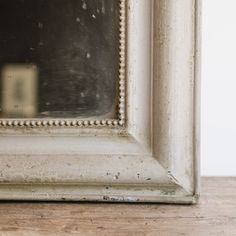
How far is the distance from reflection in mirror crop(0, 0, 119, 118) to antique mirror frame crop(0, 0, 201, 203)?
0.9 inches

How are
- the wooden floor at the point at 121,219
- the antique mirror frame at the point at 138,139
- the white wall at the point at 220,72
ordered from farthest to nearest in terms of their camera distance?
the white wall at the point at 220,72 < the antique mirror frame at the point at 138,139 < the wooden floor at the point at 121,219

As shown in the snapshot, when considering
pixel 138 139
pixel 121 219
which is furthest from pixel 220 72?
pixel 121 219

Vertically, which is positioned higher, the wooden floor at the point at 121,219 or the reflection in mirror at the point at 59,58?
the reflection in mirror at the point at 59,58

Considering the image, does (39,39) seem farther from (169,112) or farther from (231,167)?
(231,167)

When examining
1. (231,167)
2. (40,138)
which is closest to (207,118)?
(231,167)

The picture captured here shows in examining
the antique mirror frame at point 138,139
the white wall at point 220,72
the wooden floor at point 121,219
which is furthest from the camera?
the white wall at point 220,72

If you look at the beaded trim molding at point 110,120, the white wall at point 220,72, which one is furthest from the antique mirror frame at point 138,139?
the white wall at point 220,72

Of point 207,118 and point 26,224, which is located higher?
point 207,118

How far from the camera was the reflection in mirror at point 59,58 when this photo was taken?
0.61 meters

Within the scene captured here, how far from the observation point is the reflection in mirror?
0.61 meters

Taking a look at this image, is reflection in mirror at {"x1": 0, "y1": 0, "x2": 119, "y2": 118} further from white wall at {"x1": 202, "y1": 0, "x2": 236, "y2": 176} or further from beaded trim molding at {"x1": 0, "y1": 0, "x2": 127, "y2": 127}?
white wall at {"x1": 202, "y1": 0, "x2": 236, "y2": 176}

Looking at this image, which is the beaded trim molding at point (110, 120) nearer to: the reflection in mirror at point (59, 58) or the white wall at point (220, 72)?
the reflection in mirror at point (59, 58)

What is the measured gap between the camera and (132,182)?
23.4 inches

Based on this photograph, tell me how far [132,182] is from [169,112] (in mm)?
125
